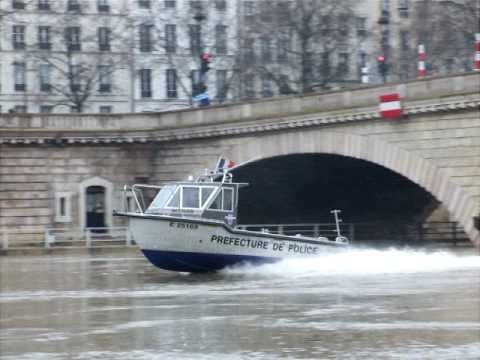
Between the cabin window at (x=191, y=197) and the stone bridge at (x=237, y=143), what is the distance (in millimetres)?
10018

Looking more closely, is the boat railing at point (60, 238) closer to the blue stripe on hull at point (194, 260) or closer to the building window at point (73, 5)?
the blue stripe on hull at point (194, 260)

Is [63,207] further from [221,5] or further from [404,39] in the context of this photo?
[404,39]

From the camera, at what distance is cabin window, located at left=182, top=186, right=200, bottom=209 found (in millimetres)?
39125

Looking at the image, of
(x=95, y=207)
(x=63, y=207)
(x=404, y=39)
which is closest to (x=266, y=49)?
(x=404, y=39)

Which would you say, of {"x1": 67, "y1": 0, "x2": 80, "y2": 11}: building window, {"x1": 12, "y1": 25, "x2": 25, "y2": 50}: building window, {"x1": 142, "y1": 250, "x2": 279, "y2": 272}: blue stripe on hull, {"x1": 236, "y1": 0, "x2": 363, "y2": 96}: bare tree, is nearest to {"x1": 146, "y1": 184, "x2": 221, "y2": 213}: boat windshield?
{"x1": 142, "y1": 250, "x2": 279, "y2": 272}: blue stripe on hull

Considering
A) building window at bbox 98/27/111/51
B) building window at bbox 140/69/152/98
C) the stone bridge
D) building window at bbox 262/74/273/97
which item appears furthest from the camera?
building window at bbox 140/69/152/98

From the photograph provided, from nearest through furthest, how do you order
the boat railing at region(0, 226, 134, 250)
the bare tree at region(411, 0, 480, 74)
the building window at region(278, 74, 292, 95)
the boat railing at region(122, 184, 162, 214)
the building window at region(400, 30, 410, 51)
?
1. the boat railing at region(122, 184, 162, 214)
2. the boat railing at region(0, 226, 134, 250)
3. the bare tree at region(411, 0, 480, 74)
4. the building window at region(278, 74, 292, 95)
5. the building window at region(400, 30, 410, 51)

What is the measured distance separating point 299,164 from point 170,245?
73.2 feet

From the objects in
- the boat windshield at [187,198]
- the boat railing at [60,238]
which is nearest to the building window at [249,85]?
the boat railing at [60,238]

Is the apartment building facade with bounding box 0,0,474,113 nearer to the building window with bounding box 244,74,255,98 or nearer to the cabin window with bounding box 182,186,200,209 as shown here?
the building window with bounding box 244,74,255,98

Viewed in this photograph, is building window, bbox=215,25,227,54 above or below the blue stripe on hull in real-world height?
above

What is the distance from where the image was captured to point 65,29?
77062 millimetres

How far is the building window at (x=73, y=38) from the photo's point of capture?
2980 inches

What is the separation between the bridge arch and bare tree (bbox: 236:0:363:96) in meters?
17.5
